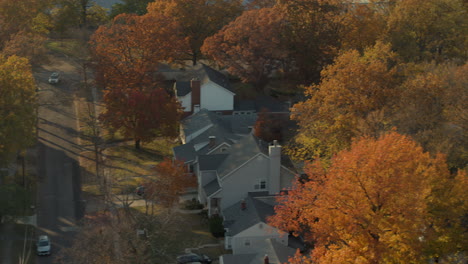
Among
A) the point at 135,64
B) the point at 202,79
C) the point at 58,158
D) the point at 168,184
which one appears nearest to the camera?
the point at 168,184

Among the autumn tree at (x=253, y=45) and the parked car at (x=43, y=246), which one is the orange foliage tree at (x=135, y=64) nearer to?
the autumn tree at (x=253, y=45)

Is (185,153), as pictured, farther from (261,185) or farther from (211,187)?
(261,185)

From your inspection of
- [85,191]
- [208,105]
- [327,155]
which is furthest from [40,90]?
[327,155]

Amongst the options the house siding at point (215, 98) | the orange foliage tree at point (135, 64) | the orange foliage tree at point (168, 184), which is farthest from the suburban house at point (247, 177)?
the house siding at point (215, 98)

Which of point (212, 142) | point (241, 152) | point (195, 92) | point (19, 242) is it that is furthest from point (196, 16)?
point (19, 242)

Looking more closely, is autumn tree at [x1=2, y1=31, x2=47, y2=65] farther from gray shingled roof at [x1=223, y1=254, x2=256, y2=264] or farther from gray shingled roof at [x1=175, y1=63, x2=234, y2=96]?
gray shingled roof at [x1=223, y1=254, x2=256, y2=264]

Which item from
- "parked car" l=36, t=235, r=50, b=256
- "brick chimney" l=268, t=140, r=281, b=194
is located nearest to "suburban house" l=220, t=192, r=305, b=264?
"brick chimney" l=268, t=140, r=281, b=194
